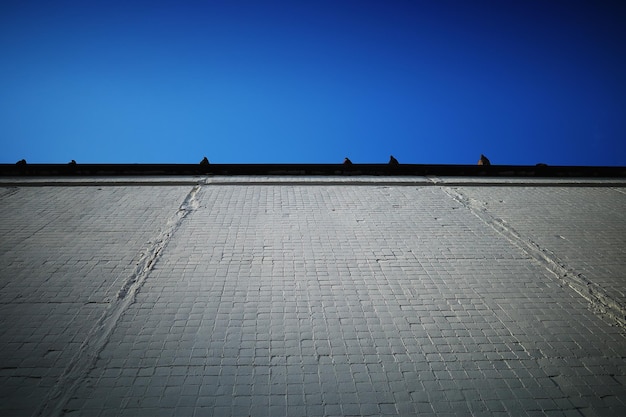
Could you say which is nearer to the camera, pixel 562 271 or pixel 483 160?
pixel 562 271

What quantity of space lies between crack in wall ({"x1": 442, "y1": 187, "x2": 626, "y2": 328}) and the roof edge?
204 cm

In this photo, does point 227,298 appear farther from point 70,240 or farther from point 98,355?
point 70,240

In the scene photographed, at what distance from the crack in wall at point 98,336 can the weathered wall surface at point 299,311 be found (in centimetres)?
2

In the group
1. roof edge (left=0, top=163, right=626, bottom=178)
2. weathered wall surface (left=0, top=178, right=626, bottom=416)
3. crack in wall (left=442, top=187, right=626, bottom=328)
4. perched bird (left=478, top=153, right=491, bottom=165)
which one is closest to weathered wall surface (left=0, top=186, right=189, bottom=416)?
weathered wall surface (left=0, top=178, right=626, bottom=416)

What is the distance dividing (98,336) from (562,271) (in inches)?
218

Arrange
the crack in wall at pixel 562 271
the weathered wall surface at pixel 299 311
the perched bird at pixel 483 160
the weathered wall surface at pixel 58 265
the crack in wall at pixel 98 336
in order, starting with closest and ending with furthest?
the crack in wall at pixel 98 336 → the weathered wall surface at pixel 299 311 → the weathered wall surface at pixel 58 265 → the crack in wall at pixel 562 271 → the perched bird at pixel 483 160

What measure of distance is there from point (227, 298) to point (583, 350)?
3.64m

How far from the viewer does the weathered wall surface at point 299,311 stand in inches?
97.2

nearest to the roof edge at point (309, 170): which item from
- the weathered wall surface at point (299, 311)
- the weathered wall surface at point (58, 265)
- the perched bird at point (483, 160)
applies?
the perched bird at point (483, 160)

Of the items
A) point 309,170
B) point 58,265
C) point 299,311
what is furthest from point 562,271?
point 58,265

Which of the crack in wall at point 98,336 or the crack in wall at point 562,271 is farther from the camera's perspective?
the crack in wall at point 562,271

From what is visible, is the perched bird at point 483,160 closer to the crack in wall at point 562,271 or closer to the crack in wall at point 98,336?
the crack in wall at point 562,271

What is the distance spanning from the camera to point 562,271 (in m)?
4.09

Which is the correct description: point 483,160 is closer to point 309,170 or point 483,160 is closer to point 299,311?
point 309,170
